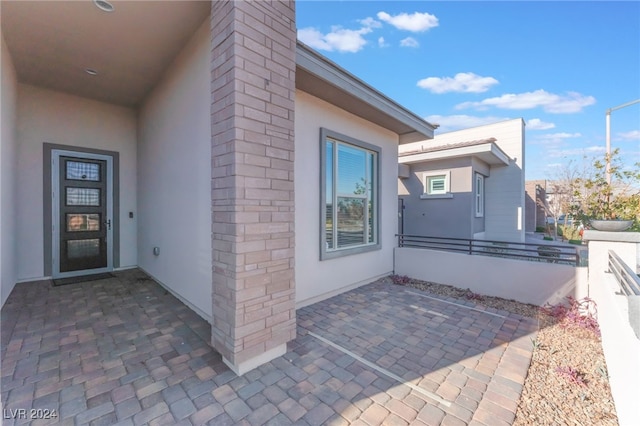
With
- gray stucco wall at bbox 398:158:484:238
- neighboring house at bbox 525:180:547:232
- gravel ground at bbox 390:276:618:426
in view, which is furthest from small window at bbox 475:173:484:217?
neighboring house at bbox 525:180:547:232

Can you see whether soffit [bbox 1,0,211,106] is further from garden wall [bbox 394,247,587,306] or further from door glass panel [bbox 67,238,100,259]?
garden wall [bbox 394,247,587,306]

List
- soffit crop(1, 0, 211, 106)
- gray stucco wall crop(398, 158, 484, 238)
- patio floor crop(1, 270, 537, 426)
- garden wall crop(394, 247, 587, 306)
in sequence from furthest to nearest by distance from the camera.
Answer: gray stucco wall crop(398, 158, 484, 238), garden wall crop(394, 247, 587, 306), soffit crop(1, 0, 211, 106), patio floor crop(1, 270, 537, 426)

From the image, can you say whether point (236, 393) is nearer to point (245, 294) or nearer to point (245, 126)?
point (245, 294)

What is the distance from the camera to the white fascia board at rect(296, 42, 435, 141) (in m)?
3.41

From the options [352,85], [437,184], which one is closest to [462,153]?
[437,184]

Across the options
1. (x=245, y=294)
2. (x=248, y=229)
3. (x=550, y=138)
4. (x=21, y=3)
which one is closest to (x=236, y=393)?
(x=245, y=294)

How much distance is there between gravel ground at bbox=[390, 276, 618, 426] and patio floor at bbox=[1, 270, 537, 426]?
0.35 ft

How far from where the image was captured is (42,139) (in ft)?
16.5

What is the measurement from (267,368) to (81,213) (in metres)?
5.56

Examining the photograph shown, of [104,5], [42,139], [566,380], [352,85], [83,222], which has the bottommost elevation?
[566,380]

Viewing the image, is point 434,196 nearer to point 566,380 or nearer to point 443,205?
point 443,205

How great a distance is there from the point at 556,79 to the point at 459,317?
7.99 m

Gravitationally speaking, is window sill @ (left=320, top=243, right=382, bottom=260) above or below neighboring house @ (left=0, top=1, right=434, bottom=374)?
below

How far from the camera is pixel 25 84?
4836 mm
